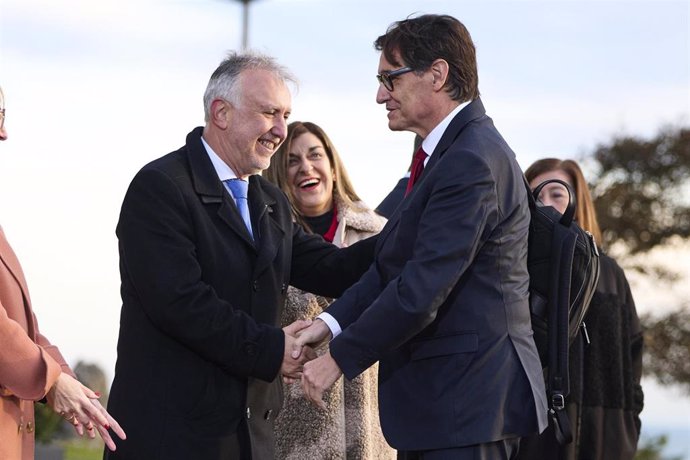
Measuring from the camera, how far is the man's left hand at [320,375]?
450 centimetres

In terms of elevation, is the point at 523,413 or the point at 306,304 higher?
the point at 306,304

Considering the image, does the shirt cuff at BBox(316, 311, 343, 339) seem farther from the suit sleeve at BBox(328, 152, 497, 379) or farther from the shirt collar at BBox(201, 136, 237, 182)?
the shirt collar at BBox(201, 136, 237, 182)

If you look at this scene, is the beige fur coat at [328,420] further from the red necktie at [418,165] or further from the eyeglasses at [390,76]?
the eyeglasses at [390,76]

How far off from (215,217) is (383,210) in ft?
8.15

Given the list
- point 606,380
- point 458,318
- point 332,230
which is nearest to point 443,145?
point 458,318

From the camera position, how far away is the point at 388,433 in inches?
174

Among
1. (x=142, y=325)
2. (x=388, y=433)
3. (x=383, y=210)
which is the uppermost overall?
(x=383, y=210)

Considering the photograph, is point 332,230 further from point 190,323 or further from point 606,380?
point 190,323

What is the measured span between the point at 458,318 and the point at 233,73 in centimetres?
147

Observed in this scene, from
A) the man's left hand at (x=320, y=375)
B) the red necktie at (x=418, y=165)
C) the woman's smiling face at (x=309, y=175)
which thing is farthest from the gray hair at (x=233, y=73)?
the woman's smiling face at (x=309, y=175)

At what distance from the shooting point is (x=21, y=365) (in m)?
4.12

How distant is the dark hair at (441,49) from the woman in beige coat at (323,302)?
1692 millimetres

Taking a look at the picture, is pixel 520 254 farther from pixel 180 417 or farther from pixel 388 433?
pixel 180 417

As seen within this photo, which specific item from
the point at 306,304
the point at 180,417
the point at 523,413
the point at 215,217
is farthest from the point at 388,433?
the point at 306,304
